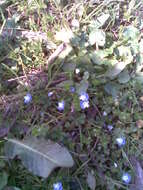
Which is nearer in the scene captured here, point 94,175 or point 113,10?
point 94,175

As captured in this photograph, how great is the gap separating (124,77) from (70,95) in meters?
0.36

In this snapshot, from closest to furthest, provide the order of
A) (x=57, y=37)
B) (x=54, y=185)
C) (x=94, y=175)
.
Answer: (x=54, y=185) < (x=94, y=175) < (x=57, y=37)

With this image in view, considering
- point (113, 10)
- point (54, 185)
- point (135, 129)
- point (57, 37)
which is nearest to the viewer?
point (54, 185)

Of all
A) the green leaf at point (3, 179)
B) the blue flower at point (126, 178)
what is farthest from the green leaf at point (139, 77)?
the green leaf at point (3, 179)

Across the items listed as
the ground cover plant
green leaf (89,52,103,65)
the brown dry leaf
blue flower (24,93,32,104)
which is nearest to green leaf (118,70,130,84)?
the ground cover plant

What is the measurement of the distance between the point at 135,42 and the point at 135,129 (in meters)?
0.59

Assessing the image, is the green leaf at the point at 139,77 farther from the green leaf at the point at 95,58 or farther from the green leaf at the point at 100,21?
the green leaf at the point at 100,21

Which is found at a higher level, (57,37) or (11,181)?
(57,37)

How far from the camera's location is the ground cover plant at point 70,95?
183 cm

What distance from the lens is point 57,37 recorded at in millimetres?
Answer: 2197

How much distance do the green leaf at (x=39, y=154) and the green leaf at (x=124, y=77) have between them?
588mm

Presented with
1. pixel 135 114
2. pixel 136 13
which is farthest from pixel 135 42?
pixel 135 114

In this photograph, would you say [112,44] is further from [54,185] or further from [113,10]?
[54,185]

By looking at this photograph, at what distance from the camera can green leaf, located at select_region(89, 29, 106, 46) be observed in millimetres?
2197
